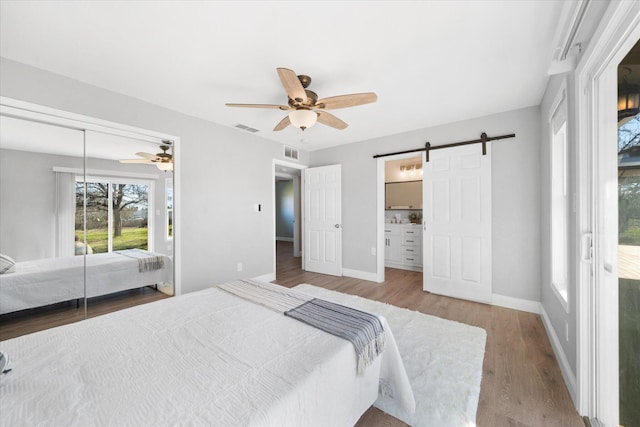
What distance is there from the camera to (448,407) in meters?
1.54

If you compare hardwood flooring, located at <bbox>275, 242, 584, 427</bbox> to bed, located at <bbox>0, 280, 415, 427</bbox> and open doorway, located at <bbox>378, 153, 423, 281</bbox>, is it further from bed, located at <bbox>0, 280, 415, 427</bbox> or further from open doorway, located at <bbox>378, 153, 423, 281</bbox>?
open doorway, located at <bbox>378, 153, 423, 281</bbox>

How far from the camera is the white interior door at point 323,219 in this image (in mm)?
4609

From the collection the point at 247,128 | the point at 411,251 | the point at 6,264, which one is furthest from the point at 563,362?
the point at 6,264

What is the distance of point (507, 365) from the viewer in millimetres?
1975

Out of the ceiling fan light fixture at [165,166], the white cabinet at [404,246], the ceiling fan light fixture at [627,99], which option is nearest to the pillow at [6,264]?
the ceiling fan light fixture at [165,166]

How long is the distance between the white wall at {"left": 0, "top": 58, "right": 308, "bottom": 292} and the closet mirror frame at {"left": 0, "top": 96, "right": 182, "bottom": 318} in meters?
0.05

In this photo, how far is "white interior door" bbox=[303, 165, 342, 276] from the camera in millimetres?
4609

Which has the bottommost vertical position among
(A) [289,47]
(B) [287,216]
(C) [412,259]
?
(C) [412,259]

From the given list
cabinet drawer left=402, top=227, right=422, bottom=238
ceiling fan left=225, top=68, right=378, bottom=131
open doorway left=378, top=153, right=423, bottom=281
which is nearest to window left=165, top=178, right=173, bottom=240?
ceiling fan left=225, top=68, right=378, bottom=131

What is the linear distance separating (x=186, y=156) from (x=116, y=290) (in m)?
1.69

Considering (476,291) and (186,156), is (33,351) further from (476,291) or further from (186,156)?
(476,291)

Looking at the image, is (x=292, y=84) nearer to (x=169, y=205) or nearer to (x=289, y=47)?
(x=289, y=47)

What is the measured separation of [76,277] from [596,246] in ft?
13.6

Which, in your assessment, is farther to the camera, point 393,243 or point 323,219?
point 393,243
